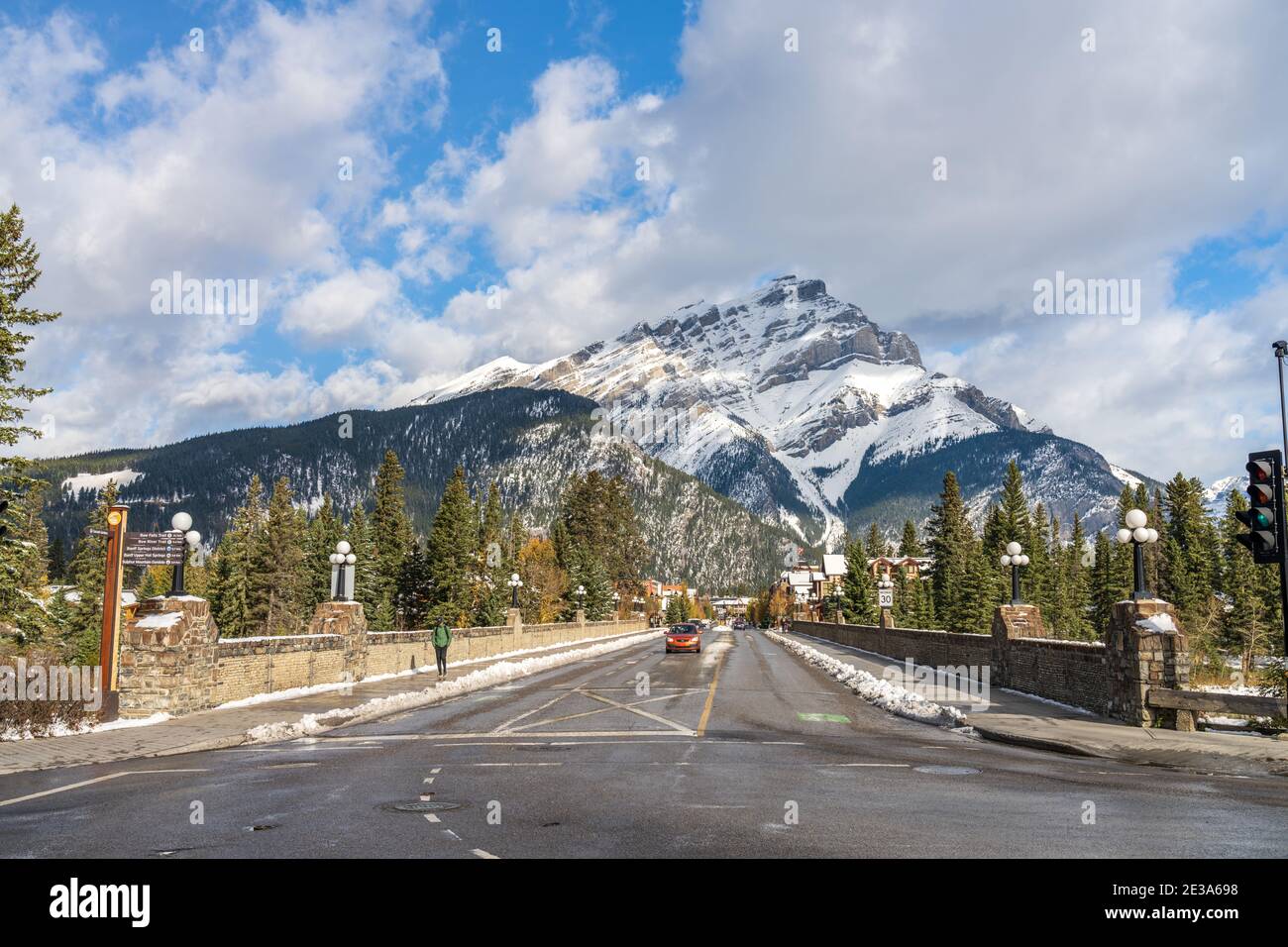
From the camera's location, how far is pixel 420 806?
9867 millimetres

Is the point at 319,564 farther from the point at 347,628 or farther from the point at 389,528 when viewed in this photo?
the point at 347,628

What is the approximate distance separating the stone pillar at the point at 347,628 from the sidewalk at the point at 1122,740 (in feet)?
60.5

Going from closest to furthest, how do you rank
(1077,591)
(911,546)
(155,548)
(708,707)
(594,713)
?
(155,548) → (594,713) → (708,707) → (1077,591) → (911,546)

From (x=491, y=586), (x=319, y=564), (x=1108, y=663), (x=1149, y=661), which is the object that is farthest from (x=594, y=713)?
(x=319, y=564)

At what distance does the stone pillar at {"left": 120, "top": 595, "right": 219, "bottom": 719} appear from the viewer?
19.0m

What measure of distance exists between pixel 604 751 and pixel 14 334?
2734 cm

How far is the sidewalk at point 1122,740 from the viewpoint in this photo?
13.2m

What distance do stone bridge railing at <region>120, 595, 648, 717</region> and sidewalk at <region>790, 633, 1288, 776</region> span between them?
16.5 m

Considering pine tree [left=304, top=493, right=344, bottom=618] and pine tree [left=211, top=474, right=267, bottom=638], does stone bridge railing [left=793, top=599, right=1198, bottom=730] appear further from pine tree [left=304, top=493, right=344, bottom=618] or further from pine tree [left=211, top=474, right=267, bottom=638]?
pine tree [left=304, top=493, right=344, bottom=618]

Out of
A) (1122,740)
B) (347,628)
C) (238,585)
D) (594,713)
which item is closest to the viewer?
(1122,740)

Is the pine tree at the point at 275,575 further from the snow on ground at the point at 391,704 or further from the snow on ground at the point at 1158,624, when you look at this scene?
the snow on ground at the point at 1158,624

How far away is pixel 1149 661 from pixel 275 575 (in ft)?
254

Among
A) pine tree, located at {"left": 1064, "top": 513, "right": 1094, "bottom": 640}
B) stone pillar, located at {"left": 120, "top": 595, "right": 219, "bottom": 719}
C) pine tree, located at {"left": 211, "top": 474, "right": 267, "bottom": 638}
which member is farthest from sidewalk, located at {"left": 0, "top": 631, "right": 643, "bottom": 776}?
pine tree, located at {"left": 1064, "top": 513, "right": 1094, "bottom": 640}
